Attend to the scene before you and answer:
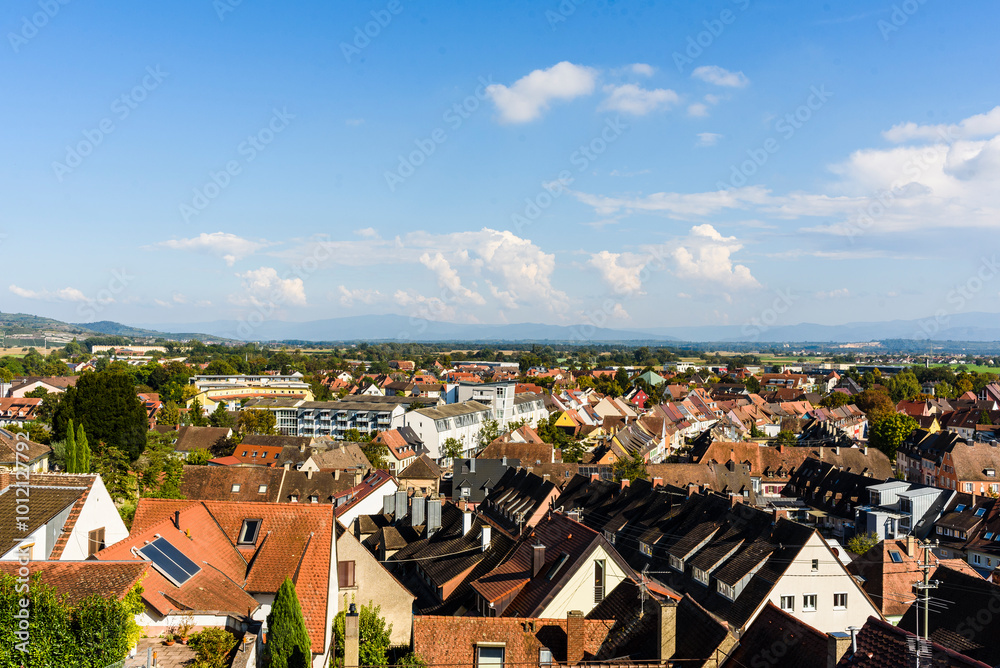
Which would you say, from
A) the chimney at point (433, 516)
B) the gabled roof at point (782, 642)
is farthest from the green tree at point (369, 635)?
the chimney at point (433, 516)

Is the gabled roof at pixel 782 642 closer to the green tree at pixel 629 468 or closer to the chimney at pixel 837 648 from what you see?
the chimney at pixel 837 648

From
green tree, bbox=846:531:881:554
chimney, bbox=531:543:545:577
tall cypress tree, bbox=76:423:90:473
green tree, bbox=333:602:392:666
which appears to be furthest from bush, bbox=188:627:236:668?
green tree, bbox=846:531:881:554

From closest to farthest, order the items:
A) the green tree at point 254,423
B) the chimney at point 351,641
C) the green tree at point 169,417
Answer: the chimney at point 351,641 < the green tree at point 254,423 < the green tree at point 169,417

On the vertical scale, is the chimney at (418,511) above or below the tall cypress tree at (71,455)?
below

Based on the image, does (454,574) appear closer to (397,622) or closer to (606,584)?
(397,622)

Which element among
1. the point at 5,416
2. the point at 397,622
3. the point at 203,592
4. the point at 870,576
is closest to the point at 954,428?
the point at 870,576

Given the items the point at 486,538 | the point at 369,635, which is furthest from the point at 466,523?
the point at 369,635

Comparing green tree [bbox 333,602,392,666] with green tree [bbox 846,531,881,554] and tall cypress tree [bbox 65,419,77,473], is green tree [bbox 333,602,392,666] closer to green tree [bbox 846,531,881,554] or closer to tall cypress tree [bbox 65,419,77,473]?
tall cypress tree [bbox 65,419,77,473]
